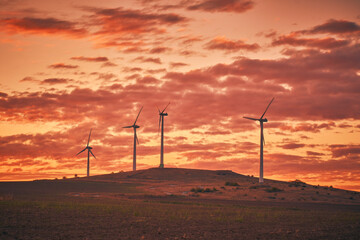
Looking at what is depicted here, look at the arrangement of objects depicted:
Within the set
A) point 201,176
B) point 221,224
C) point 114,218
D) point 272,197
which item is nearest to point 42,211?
point 114,218

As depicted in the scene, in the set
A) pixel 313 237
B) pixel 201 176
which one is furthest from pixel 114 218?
pixel 201 176

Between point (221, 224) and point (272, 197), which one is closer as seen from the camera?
point (221, 224)

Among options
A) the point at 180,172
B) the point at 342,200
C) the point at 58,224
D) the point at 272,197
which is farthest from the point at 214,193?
the point at 180,172

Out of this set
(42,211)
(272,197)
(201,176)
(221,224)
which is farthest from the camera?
(201,176)

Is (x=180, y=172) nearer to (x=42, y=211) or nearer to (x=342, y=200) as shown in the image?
(x=342, y=200)

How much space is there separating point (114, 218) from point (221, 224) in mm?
10454

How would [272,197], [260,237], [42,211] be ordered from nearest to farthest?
1. [260,237]
2. [42,211]
3. [272,197]

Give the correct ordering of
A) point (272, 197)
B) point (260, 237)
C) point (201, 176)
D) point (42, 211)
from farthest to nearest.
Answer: point (201, 176), point (272, 197), point (42, 211), point (260, 237)

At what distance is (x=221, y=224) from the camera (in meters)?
41.1

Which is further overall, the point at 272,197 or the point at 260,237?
the point at 272,197

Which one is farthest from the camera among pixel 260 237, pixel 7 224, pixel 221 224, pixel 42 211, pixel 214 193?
pixel 214 193

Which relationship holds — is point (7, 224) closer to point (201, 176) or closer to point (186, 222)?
point (186, 222)

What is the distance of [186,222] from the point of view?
41844 mm

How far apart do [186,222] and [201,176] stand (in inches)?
4486
